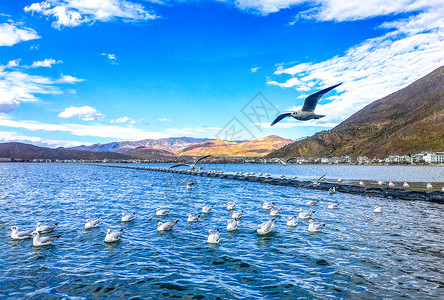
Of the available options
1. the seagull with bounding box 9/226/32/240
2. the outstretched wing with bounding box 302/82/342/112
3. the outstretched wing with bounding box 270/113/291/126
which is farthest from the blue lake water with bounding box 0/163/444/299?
the outstretched wing with bounding box 302/82/342/112

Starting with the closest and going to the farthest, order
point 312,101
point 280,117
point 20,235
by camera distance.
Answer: point 312,101, point 20,235, point 280,117

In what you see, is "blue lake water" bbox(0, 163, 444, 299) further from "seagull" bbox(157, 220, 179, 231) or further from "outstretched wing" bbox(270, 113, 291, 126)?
"outstretched wing" bbox(270, 113, 291, 126)

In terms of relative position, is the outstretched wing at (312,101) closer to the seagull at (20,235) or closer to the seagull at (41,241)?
the seagull at (41,241)

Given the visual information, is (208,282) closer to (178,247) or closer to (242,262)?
(242,262)

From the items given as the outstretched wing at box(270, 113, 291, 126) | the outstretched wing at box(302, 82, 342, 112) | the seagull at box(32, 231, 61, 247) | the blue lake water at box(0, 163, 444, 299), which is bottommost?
the blue lake water at box(0, 163, 444, 299)

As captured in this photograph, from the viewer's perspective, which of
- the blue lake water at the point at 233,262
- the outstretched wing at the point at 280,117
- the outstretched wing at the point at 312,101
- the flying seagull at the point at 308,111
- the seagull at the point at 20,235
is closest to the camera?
the blue lake water at the point at 233,262

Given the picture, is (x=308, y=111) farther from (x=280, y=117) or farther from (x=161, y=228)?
(x=161, y=228)

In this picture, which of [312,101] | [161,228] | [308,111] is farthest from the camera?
[161,228]

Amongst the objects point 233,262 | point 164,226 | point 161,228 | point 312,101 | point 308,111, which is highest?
point 312,101

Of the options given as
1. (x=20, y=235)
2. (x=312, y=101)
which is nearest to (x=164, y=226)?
(x=20, y=235)

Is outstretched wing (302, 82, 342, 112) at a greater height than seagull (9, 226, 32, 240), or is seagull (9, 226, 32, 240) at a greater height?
outstretched wing (302, 82, 342, 112)

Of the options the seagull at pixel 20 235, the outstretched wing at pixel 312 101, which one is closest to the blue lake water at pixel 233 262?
the seagull at pixel 20 235

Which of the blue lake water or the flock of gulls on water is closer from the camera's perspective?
the blue lake water

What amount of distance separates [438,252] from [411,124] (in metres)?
221
